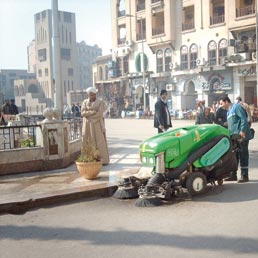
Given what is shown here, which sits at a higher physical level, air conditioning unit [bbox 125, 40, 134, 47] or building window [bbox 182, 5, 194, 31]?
building window [bbox 182, 5, 194, 31]

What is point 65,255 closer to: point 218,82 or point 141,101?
point 218,82

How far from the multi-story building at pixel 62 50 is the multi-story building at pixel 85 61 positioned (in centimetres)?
1471

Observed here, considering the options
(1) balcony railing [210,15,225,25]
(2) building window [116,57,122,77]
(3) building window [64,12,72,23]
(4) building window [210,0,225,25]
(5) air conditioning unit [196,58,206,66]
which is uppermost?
(3) building window [64,12,72,23]

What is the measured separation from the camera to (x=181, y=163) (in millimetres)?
6367

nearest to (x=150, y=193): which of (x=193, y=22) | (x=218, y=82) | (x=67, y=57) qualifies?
(x=218, y=82)

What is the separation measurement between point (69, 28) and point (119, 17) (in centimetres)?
5869

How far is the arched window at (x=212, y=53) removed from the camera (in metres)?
34.9

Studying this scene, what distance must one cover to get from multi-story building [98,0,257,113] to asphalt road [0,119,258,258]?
2750cm

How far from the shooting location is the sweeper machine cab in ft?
20.3

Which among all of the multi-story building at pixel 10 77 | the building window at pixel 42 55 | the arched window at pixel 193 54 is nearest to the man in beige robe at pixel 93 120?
the arched window at pixel 193 54

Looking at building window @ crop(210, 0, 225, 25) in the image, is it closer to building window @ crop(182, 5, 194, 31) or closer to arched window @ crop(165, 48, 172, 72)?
building window @ crop(182, 5, 194, 31)

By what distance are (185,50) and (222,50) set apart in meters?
4.48

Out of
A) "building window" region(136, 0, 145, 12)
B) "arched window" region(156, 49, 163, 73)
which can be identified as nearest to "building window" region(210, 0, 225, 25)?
"arched window" region(156, 49, 163, 73)

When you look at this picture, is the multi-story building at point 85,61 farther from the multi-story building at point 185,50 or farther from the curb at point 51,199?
the curb at point 51,199
